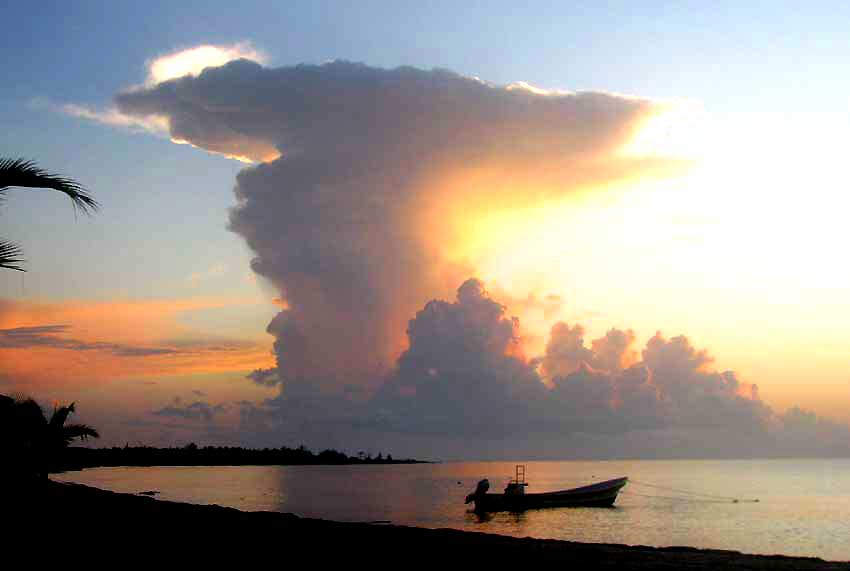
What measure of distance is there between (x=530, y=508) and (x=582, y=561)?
54517mm

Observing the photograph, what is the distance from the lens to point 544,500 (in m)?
70.6

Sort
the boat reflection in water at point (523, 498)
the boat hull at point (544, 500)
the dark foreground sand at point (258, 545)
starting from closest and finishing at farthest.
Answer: the dark foreground sand at point (258, 545) < the boat reflection in water at point (523, 498) < the boat hull at point (544, 500)

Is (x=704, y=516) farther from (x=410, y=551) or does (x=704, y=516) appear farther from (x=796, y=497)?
(x=410, y=551)

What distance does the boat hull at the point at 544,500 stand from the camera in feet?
223

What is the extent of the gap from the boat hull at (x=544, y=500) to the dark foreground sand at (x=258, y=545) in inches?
1780

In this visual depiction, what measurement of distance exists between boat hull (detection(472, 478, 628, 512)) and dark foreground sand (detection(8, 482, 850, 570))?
4520 centimetres

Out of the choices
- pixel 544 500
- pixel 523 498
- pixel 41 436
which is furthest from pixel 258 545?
pixel 544 500

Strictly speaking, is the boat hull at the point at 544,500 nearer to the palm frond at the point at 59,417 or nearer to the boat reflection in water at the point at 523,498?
the boat reflection in water at the point at 523,498

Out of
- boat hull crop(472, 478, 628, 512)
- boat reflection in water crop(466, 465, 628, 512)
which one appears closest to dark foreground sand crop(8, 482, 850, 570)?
boat reflection in water crop(466, 465, 628, 512)

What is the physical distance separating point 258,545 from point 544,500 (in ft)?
185

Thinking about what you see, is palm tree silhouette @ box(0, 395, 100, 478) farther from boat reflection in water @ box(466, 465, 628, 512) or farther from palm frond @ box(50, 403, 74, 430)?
boat reflection in water @ box(466, 465, 628, 512)

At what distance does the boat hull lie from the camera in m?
68.0

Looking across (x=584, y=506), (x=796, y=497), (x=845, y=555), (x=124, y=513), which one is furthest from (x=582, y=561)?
(x=796, y=497)

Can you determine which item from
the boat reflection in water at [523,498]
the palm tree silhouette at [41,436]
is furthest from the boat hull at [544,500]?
the palm tree silhouette at [41,436]
